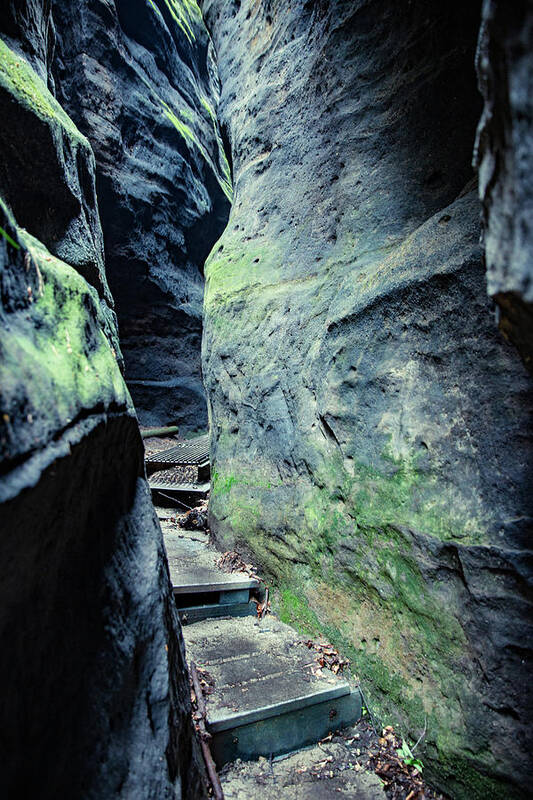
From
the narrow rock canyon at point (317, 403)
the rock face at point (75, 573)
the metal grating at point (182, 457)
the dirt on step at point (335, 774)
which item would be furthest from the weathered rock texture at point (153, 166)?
the dirt on step at point (335, 774)

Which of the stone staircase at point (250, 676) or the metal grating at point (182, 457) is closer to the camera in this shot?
the stone staircase at point (250, 676)

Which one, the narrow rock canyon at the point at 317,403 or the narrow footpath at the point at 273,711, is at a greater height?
the narrow rock canyon at the point at 317,403

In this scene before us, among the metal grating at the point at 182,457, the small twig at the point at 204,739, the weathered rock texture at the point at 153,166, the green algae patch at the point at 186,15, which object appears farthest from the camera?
the green algae patch at the point at 186,15

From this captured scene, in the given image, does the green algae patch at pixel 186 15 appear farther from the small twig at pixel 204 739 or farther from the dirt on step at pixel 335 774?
the dirt on step at pixel 335 774

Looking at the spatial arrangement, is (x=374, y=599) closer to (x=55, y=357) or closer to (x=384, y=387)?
(x=384, y=387)

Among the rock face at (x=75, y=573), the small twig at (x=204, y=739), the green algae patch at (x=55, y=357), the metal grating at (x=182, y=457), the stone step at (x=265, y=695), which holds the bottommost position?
the stone step at (x=265, y=695)

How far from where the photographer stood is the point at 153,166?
11.8 metres

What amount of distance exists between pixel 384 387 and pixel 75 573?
2.09m

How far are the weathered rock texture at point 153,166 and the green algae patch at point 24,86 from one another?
28.0ft

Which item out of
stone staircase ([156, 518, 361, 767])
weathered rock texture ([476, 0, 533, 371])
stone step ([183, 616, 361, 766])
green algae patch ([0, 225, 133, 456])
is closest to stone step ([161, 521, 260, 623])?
stone staircase ([156, 518, 361, 767])

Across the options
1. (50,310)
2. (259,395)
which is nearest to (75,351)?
(50,310)

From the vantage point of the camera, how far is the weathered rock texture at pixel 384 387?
→ 2.04 metres

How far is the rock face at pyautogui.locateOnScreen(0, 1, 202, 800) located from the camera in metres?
0.92

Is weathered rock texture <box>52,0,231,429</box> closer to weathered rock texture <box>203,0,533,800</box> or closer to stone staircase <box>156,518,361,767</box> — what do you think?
weathered rock texture <box>203,0,533,800</box>
